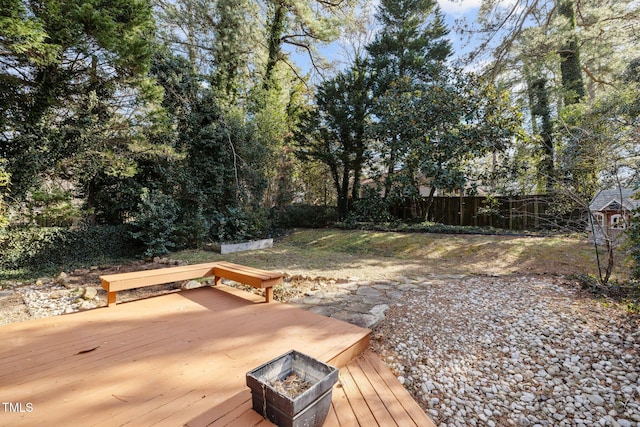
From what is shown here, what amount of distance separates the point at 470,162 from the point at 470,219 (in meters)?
2.52

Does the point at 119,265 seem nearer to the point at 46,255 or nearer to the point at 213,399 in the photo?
the point at 46,255

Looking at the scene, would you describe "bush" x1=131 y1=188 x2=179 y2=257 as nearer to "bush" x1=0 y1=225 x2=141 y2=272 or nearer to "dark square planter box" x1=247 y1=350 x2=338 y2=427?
"bush" x1=0 y1=225 x2=141 y2=272

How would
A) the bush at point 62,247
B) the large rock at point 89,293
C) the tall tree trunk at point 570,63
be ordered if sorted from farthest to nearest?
the tall tree trunk at point 570,63
the bush at point 62,247
the large rock at point 89,293

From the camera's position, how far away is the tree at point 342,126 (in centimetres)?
1055

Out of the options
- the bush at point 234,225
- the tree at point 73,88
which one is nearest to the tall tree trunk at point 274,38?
the bush at point 234,225

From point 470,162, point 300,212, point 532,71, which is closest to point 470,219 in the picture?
point 470,162

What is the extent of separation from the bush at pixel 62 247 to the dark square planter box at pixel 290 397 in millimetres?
6377

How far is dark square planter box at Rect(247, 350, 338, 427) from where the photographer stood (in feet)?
4.56

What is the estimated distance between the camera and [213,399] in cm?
167

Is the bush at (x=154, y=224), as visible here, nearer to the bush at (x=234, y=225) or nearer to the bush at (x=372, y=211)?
the bush at (x=234, y=225)

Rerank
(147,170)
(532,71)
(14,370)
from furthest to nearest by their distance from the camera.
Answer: (532,71) → (147,170) → (14,370)

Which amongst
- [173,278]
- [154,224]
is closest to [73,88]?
[154,224]

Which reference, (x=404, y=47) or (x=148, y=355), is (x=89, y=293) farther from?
(x=404, y=47)

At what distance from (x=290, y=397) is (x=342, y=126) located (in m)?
10.1
